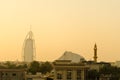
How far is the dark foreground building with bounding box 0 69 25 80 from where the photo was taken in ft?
162

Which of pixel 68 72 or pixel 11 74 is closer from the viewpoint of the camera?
pixel 68 72

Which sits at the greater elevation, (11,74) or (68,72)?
(68,72)

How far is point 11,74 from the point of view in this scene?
4981 centimetres

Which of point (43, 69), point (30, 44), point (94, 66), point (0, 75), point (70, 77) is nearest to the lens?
point (70, 77)

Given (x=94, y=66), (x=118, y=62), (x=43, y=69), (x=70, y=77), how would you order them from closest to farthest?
(x=70, y=77) → (x=94, y=66) → (x=43, y=69) → (x=118, y=62)

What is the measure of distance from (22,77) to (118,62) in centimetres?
5721

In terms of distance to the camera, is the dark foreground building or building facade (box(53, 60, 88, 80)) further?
the dark foreground building

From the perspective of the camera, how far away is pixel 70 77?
152ft

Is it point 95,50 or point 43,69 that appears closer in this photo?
point 43,69

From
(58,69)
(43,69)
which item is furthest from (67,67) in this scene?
(43,69)

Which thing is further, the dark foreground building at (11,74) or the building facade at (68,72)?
the dark foreground building at (11,74)

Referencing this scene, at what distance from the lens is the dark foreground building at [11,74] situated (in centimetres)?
4941

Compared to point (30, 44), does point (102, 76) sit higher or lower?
lower

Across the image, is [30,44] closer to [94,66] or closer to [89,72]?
[94,66]
